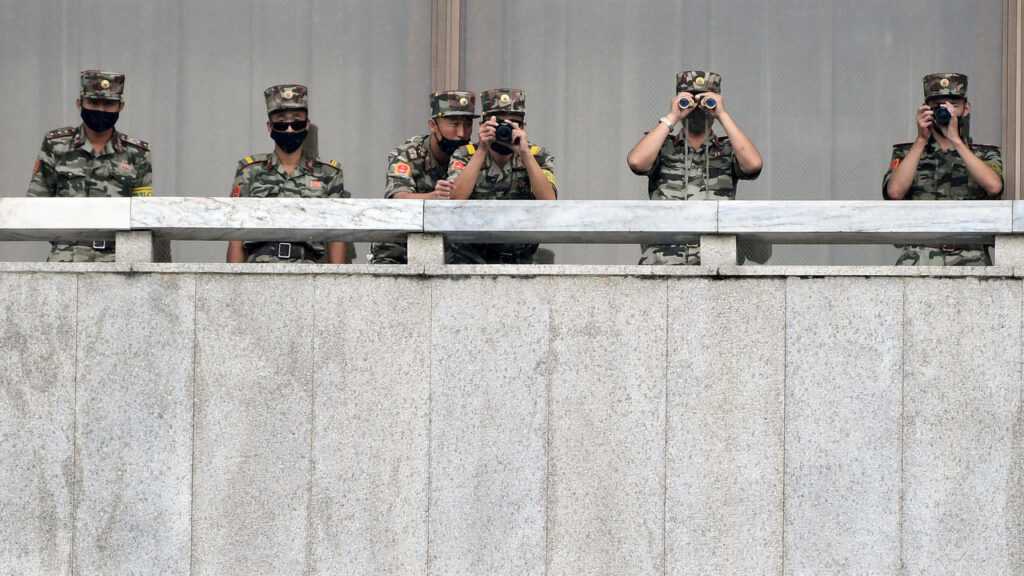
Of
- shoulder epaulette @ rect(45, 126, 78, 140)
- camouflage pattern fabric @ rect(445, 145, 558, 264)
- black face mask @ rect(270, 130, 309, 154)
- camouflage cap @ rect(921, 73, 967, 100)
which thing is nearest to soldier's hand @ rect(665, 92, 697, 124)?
camouflage pattern fabric @ rect(445, 145, 558, 264)

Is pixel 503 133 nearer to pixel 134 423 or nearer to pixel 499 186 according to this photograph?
pixel 499 186

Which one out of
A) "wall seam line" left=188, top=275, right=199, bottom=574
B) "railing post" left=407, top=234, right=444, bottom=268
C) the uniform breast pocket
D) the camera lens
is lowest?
"wall seam line" left=188, top=275, right=199, bottom=574

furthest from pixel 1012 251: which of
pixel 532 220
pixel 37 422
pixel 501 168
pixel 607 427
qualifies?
pixel 37 422

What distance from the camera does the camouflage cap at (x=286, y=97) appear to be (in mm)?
8070

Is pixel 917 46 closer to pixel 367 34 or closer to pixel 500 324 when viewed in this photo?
pixel 367 34

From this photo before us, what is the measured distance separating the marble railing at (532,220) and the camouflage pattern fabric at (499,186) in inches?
35.0

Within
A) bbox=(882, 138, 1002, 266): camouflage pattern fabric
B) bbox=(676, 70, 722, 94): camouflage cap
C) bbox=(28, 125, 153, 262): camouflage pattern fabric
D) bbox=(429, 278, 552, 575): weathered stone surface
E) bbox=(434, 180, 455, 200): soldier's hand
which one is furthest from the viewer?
bbox=(28, 125, 153, 262): camouflage pattern fabric

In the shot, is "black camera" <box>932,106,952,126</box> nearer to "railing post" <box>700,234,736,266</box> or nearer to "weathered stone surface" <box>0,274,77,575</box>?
"railing post" <box>700,234,736,266</box>

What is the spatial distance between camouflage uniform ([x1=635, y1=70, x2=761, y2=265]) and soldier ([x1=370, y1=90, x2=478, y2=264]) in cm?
127

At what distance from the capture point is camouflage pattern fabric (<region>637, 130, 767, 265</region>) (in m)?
7.54

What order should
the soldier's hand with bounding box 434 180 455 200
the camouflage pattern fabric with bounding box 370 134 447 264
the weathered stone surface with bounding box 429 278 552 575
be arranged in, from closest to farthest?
the weathered stone surface with bounding box 429 278 552 575, the soldier's hand with bounding box 434 180 455 200, the camouflage pattern fabric with bounding box 370 134 447 264

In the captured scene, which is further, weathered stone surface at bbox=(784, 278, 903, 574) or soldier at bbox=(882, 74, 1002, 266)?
soldier at bbox=(882, 74, 1002, 266)

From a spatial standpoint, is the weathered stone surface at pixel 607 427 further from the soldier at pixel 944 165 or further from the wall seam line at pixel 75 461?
the wall seam line at pixel 75 461

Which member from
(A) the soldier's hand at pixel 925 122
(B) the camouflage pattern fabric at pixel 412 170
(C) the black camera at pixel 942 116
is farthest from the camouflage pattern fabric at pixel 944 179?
(B) the camouflage pattern fabric at pixel 412 170
